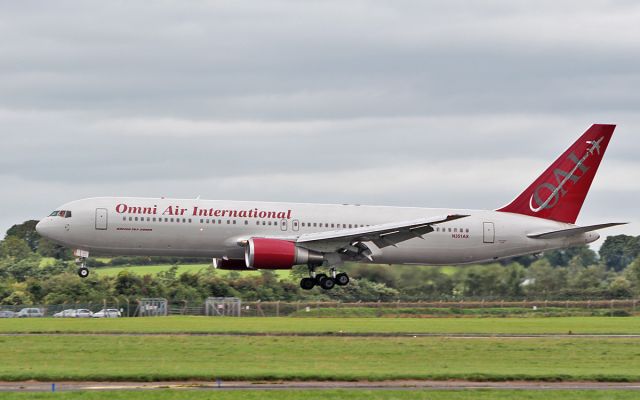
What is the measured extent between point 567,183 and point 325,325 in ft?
59.2

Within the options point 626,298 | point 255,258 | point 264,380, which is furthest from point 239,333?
point 626,298

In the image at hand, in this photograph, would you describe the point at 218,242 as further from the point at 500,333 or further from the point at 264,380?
the point at 264,380

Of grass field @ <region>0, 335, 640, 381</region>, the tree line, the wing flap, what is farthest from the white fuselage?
grass field @ <region>0, 335, 640, 381</region>

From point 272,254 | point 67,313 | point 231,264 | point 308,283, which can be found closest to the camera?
point 272,254

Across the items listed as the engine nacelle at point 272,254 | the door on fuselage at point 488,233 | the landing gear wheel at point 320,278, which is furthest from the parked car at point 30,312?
the door on fuselage at point 488,233

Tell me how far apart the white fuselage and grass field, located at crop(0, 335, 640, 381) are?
441 inches

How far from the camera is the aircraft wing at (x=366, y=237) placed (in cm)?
5600

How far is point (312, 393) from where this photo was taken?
29.7m

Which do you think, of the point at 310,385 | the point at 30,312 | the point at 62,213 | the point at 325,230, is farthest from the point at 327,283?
the point at 310,385

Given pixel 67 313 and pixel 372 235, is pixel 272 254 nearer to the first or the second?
pixel 372 235

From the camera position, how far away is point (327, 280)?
59062 millimetres

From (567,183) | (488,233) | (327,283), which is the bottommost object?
(327,283)

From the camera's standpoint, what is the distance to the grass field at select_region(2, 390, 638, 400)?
28719 mm

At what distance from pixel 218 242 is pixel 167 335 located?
36.6ft
